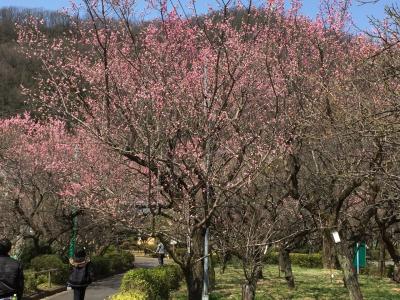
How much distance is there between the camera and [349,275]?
1284 cm

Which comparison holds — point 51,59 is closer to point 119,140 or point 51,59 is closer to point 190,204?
point 119,140

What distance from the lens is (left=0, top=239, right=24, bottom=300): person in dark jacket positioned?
690 cm

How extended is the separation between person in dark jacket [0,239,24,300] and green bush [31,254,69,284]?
47.3 feet

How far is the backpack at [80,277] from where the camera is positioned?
30.7 ft

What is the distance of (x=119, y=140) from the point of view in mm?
8578

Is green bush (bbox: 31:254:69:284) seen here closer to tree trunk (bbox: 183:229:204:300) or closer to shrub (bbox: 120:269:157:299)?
shrub (bbox: 120:269:157:299)

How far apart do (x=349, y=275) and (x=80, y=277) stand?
6.77 m

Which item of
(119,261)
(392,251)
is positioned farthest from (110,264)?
(392,251)

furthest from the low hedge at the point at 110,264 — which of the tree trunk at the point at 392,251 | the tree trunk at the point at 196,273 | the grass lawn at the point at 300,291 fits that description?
the tree trunk at the point at 196,273

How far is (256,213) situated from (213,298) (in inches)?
236

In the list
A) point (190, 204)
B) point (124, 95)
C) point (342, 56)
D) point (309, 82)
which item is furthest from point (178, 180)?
point (342, 56)

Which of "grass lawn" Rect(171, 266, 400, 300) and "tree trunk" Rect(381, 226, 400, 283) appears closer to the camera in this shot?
"grass lawn" Rect(171, 266, 400, 300)

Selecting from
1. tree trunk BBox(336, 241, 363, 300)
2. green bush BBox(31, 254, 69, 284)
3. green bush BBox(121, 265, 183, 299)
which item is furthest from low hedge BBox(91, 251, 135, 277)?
tree trunk BBox(336, 241, 363, 300)

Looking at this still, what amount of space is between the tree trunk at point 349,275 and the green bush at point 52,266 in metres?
12.1
